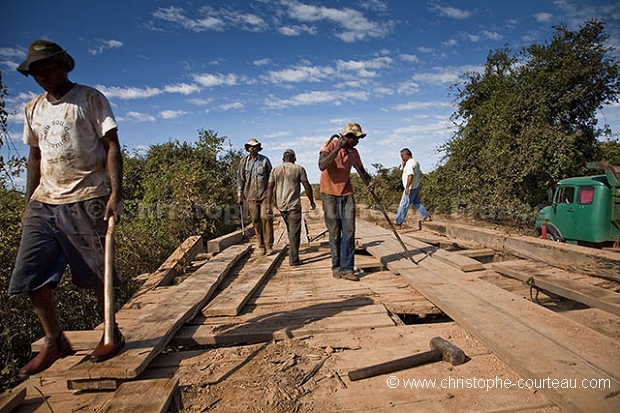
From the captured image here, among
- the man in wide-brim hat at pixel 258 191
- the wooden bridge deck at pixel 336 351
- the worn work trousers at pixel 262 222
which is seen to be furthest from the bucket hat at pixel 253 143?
the wooden bridge deck at pixel 336 351

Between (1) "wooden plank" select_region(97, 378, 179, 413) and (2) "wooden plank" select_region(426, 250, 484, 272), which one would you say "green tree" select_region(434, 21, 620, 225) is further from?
(1) "wooden plank" select_region(97, 378, 179, 413)

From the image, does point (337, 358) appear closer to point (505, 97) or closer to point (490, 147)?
point (490, 147)

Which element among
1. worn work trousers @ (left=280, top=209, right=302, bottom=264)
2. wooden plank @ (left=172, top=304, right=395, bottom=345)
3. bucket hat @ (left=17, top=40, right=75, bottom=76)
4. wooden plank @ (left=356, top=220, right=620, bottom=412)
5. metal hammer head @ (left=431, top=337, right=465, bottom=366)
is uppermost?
bucket hat @ (left=17, top=40, right=75, bottom=76)

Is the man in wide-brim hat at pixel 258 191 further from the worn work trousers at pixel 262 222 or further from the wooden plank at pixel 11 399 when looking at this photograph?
the wooden plank at pixel 11 399

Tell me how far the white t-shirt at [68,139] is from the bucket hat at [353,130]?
2.72 metres

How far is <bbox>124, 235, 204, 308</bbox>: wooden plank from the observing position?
4434 mm

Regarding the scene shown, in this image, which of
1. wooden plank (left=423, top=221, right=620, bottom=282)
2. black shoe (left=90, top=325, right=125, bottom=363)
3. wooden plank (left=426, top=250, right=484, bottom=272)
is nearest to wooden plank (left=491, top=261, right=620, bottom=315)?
wooden plank (left=426, top=250, right=484, bottom=272)

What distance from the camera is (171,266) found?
5.19 m

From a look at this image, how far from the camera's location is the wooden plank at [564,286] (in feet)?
10.3

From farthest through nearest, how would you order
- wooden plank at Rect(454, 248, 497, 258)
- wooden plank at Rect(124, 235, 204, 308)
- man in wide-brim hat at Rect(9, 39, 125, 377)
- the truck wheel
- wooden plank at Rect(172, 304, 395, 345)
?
the truck wheel → wooden plank at Rect(454, 248, 497, 258) → wooden plank at Rect(124, 235, 204, 308) → wooden plank at Rect(172, 304, 395, 345) → man in wide-brim hat at Rect(9, 39, 125, 377)

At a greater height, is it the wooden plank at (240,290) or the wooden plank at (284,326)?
the wooden plank at (240,290)

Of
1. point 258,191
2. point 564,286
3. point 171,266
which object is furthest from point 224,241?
point 564,286

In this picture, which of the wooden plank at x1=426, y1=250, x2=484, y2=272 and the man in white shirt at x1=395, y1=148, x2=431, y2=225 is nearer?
the wooden plank at x1=426, y1=250, x2=484, y2=272

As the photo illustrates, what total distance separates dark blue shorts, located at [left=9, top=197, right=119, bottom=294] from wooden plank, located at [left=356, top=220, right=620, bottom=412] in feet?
8.60
